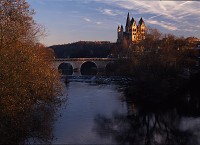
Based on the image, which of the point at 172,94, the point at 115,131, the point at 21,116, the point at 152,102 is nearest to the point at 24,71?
the point at 21,116

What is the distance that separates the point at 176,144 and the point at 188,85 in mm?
16586

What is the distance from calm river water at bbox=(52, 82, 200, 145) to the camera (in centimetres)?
1331

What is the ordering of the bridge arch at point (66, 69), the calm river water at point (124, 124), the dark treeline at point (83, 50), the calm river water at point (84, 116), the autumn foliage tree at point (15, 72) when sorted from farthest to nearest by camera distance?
the dark treeline at point (83, 50) < the bridge arch at point (66, 69) < the calm river water at point (124, 124) < the calm river water at point (84, 116) < the autumn foliage tree at point (15, 72)

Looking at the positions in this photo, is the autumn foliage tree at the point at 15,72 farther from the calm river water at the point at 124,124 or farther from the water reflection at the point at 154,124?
the water reflection at the point at 154,124

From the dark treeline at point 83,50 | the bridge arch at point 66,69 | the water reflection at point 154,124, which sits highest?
the dark treeline at point 83,50

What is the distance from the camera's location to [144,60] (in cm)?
2756

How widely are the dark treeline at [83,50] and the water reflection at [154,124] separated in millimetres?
58061

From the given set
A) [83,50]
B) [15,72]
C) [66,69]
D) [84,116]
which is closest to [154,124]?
[84,116]

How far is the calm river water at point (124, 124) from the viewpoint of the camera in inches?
524

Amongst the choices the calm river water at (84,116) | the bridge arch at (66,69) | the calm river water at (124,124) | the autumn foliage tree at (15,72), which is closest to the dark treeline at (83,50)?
the bridge arch at (66,69)

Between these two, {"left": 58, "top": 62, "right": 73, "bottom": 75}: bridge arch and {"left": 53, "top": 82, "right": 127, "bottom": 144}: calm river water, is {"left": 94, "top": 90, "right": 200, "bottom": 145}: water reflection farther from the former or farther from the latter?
{"left": 58, "top": 62, "right": 73, "bottom": 75}: bridge arch

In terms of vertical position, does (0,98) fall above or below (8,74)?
below

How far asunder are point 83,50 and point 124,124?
75534 millimetres

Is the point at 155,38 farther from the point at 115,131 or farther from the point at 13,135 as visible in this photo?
the point at 13,135
